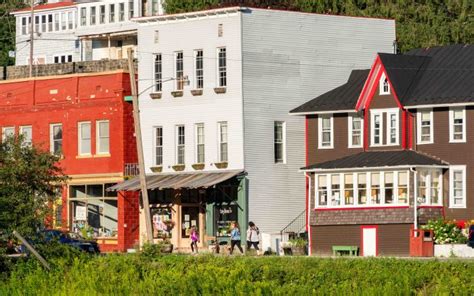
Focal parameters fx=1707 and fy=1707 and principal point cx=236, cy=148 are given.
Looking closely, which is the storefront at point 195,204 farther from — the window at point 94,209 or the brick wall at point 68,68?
the brick wall at point 68,68

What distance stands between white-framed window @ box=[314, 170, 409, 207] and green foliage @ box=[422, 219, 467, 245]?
8.66 ft

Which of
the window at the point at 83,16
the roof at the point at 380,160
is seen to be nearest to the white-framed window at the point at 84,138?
the roof at the point at 380,160

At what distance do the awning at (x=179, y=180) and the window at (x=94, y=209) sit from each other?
236cm

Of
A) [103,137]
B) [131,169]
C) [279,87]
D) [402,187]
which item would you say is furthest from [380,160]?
[103,137]

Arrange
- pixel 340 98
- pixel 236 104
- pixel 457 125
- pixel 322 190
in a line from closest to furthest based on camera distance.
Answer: pixel 457 125
pixel 322 190
pixel 340 98
pixel 236 104

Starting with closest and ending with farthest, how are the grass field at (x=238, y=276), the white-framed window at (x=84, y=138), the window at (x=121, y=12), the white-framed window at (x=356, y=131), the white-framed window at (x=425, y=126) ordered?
1. the grass field at (x=238, y=276)
2. the white-framed window at (x=425, y=126)
3. the white-framed window at (x=356, y=131)
4. the white-framed window at (x=84, y=138)
5. the window at (x=121, y=12)

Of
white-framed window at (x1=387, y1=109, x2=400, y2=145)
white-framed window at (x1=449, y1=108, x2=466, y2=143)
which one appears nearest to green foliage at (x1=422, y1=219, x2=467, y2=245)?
white-framed window at (x1=449, y1=108, x2=466, y2=143)

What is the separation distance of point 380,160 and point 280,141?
8.49 meters

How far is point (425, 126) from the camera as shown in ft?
249

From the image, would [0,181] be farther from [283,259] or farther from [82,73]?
[82,73]

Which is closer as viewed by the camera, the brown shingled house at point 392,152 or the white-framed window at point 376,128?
the brown shingled house at point 392,152

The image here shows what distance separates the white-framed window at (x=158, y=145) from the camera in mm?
86250

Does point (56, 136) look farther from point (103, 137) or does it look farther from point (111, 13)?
point (111, 13)

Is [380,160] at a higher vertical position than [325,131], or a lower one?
lower
